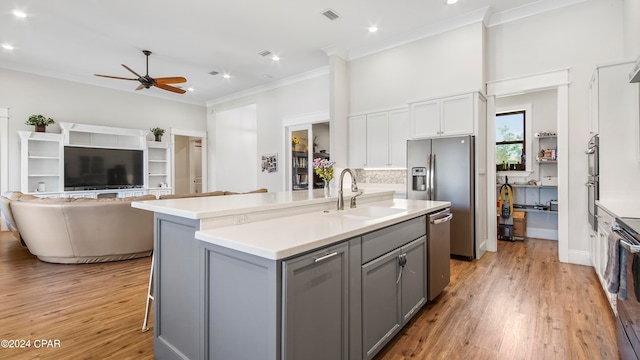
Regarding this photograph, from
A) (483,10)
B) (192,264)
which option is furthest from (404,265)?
(483,10)

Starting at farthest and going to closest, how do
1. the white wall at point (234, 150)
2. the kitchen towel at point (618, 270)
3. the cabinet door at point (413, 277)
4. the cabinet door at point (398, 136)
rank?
1. the white wall at point (234, 150)
2. the cabinet door at point (398, 136)
3. the cabinet door at point (413, 277)
4. the kitchen towel at point (618, 270)

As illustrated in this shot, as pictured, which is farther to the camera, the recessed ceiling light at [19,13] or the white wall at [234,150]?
the white wall at [234,150]

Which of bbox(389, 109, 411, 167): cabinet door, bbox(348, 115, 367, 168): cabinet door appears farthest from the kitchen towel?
bbox(348, 115, 367, 168): cabinet door

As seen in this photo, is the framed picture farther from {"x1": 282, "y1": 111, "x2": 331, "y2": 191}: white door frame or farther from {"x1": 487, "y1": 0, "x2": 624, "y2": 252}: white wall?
{"x1": 487, "y1": 0, "x2": 624, "y2": 252}: white wall

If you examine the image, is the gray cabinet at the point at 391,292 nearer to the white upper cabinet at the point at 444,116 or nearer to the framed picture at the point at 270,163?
the white upper cabinet at the point at 444,116

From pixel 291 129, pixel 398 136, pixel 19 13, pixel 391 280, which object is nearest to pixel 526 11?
pixel 398 136

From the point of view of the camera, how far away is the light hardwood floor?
2.02 metres

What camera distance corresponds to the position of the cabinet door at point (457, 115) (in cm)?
402

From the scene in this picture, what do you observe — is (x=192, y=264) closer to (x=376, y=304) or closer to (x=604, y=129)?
(x=376, y=304)

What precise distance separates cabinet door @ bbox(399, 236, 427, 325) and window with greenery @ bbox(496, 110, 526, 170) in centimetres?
450

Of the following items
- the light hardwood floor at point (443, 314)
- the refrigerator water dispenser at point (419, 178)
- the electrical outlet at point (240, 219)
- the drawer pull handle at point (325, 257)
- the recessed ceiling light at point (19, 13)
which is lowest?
the light hardwood floor at point (443, 314)

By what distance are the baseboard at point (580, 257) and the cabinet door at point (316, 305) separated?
3775 mm

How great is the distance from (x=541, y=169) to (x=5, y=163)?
1021 cm

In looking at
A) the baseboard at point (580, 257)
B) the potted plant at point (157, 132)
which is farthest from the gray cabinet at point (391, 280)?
the potted plant at point (157, 132)
